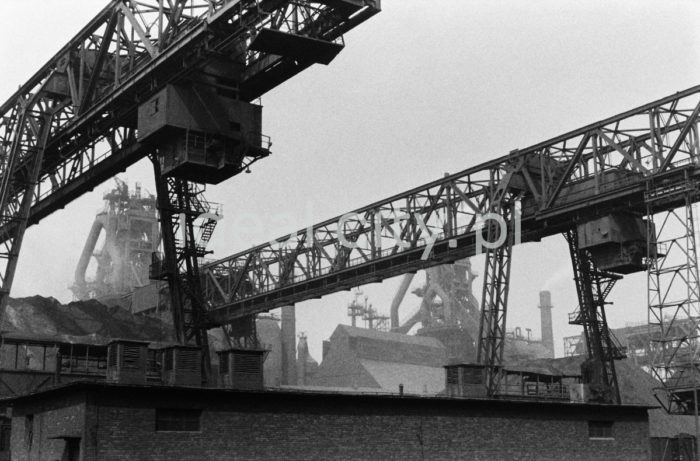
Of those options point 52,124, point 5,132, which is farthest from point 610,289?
point 5,132

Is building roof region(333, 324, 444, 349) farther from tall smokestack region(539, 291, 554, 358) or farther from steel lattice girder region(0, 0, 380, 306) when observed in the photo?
steel lattice girder region(0, 0, 380, 306)

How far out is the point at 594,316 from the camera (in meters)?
31.3

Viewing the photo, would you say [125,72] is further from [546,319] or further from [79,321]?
[546,319]

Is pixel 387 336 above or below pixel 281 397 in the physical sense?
above

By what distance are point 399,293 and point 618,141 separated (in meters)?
68.7

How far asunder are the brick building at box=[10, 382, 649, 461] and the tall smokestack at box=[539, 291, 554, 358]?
71.2 meters

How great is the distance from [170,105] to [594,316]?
16.3 meters

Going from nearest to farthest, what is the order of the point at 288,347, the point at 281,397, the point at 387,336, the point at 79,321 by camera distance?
the point at 281,397 < the point at 79,321 < the point at 288,347 < the point at 387,336

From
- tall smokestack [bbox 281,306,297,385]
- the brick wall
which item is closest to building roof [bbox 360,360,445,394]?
tall smokestack [bbox 281,306,297,385]

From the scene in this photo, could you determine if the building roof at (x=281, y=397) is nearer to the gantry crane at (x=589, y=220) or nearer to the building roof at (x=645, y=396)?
the gantry crane at (x=589, y=220)

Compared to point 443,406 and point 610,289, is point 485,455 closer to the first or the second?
point 443,406

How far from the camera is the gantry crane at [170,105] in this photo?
2253 cm

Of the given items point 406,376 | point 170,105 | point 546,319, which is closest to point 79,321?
point 406,376

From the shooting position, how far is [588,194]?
101ft
